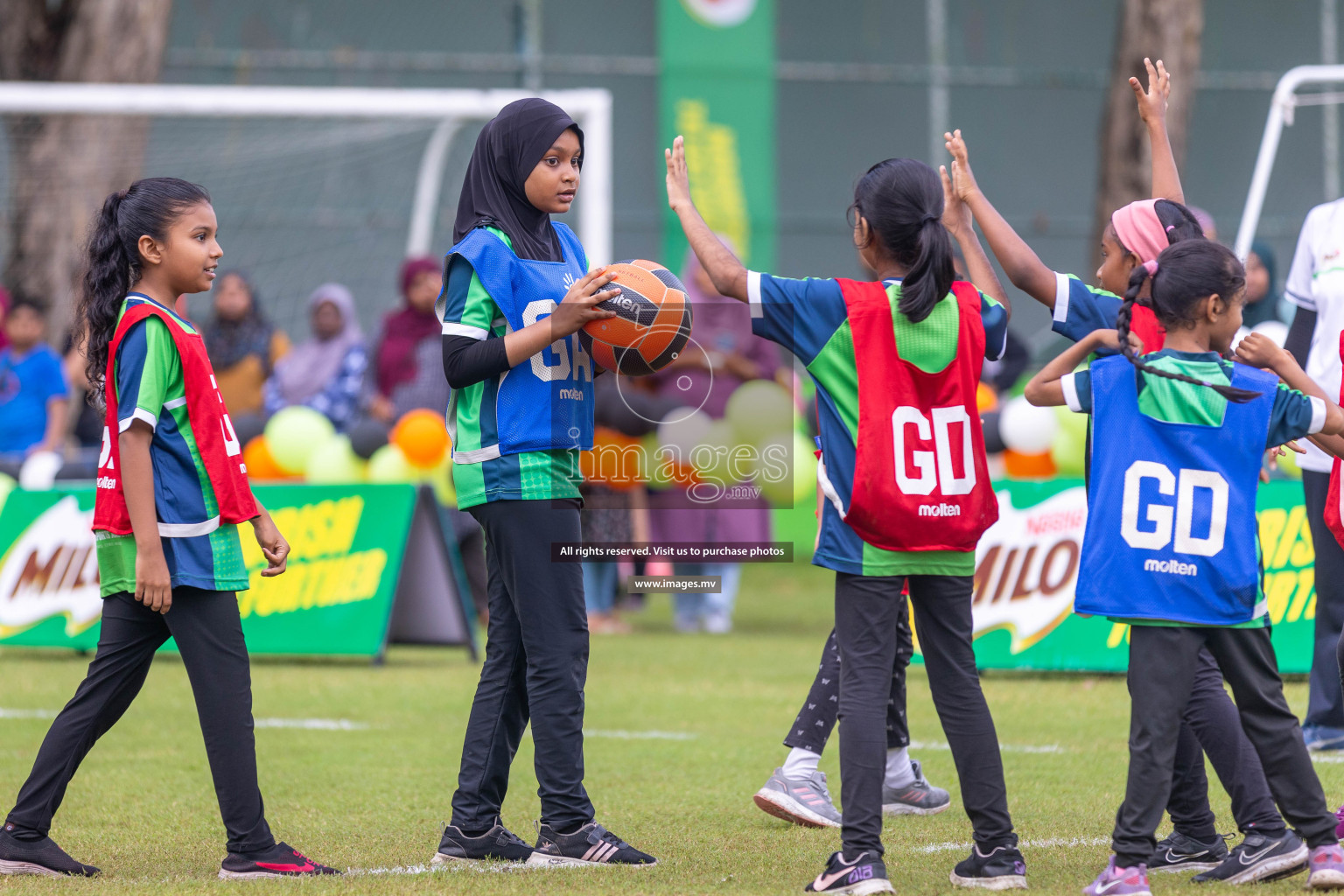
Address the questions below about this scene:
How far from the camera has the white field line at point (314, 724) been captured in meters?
7.30

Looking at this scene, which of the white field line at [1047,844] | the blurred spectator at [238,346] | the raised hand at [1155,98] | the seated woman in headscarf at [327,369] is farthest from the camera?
the blurred spectator at [238,346]

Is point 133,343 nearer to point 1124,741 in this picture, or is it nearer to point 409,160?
point 1124,741

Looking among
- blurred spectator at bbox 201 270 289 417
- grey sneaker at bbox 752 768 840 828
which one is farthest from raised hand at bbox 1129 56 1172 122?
blurred spectator at bbox 201 270 289 417

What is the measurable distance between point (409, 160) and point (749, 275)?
47.6 ft

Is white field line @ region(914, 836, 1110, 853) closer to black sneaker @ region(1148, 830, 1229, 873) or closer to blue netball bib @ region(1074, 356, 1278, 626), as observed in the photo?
black sneaker @ region(1148, 830, 1229, 873)

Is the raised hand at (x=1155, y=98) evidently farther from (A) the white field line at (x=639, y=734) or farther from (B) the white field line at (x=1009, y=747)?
(A) the white field line at (x=639, y=734)

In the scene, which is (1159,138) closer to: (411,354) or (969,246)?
(969,246)

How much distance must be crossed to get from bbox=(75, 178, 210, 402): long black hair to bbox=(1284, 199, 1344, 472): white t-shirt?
13.0 feet

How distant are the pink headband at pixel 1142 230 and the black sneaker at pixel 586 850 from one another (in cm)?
216

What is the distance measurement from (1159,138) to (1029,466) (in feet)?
16.1

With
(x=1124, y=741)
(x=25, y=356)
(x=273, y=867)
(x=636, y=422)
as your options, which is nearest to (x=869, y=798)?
(x=273, y=867)

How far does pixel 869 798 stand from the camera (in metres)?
4.08

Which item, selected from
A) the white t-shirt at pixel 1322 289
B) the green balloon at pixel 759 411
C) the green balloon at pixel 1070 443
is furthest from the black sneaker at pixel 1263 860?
the green balloon at pixel 1070 443

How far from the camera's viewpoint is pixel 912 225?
420 centimetres
